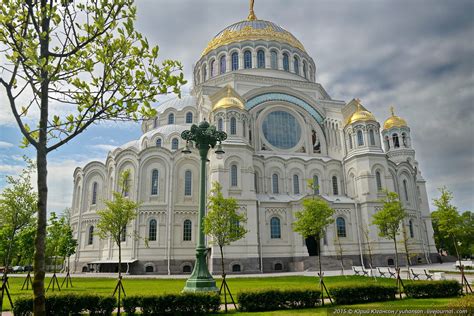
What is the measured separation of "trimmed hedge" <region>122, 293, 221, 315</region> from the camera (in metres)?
10.9

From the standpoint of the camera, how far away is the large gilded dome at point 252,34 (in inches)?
1815

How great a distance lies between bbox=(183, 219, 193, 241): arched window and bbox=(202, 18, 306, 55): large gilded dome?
2529 centimetres

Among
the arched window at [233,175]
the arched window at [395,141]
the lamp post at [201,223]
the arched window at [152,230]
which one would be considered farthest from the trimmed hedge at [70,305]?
the arched window at [395,141]

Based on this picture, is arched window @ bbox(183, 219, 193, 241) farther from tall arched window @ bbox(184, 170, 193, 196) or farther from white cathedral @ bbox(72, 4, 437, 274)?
tall arched window @ bbox(184, 170, 193, 196)

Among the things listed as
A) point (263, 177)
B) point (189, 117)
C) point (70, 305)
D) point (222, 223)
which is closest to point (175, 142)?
point (189, 117)

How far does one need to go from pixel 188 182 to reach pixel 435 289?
24.7 metres

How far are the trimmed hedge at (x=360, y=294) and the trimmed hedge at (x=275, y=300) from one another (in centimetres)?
84

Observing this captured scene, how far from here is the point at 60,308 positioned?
33.9ft

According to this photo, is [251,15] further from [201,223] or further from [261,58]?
[201,223]

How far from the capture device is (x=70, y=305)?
10445 mm

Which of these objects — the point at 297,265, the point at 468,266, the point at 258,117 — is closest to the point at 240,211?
the point at 297,265

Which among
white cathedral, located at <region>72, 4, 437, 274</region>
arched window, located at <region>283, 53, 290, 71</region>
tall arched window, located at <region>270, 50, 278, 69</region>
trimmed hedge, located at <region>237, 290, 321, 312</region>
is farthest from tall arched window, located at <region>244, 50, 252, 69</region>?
trimmed hedge, located at <region>237, 290, 321, 312</region>

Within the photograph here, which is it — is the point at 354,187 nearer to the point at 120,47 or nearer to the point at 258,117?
the point at 258,117

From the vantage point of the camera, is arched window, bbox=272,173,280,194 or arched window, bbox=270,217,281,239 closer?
arched window, bbox=270,217,281,239
